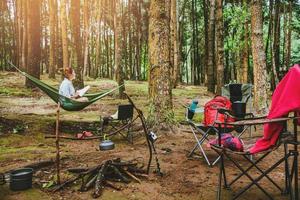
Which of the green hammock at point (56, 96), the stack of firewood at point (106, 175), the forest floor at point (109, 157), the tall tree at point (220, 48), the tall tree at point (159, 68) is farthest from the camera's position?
the tall tree at point (220, 48)

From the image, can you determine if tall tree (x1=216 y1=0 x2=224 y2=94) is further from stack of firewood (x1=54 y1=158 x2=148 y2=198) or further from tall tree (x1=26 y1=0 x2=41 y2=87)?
stack of firewood (x1=54 y1=158 x2=148 y2=198)

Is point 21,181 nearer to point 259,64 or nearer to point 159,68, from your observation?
point 159,68

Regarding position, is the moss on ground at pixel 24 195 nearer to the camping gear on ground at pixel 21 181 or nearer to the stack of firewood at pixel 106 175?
the camping gear on ground at pixel 21 181

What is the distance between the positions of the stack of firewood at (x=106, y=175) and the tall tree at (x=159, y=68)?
2.46 m

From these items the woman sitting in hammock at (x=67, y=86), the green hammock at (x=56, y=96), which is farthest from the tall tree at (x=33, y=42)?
the green hammock at (x=56, y=96)

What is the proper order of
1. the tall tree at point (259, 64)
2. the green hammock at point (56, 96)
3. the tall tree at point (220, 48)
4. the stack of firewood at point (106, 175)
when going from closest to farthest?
the stack of firewood at point (106, 175)
the green hammock at point (56, 96)
the tall tree at point (259, 64)
the tall tree at point (220, 48)

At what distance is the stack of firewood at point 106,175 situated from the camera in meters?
4.52

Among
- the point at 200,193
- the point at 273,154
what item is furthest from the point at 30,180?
the point at 273,154

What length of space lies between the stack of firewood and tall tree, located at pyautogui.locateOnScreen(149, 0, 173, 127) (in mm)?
2460

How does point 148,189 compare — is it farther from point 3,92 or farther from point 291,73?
point 3,92

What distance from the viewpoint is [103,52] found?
39562 mm

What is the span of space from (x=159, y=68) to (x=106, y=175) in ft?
11.0

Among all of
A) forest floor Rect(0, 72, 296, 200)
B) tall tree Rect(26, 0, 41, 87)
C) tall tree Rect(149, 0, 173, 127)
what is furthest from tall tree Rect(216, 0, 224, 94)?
tall tree Rect(26, 0, 41, 87)

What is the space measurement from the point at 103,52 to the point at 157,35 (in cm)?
3265
